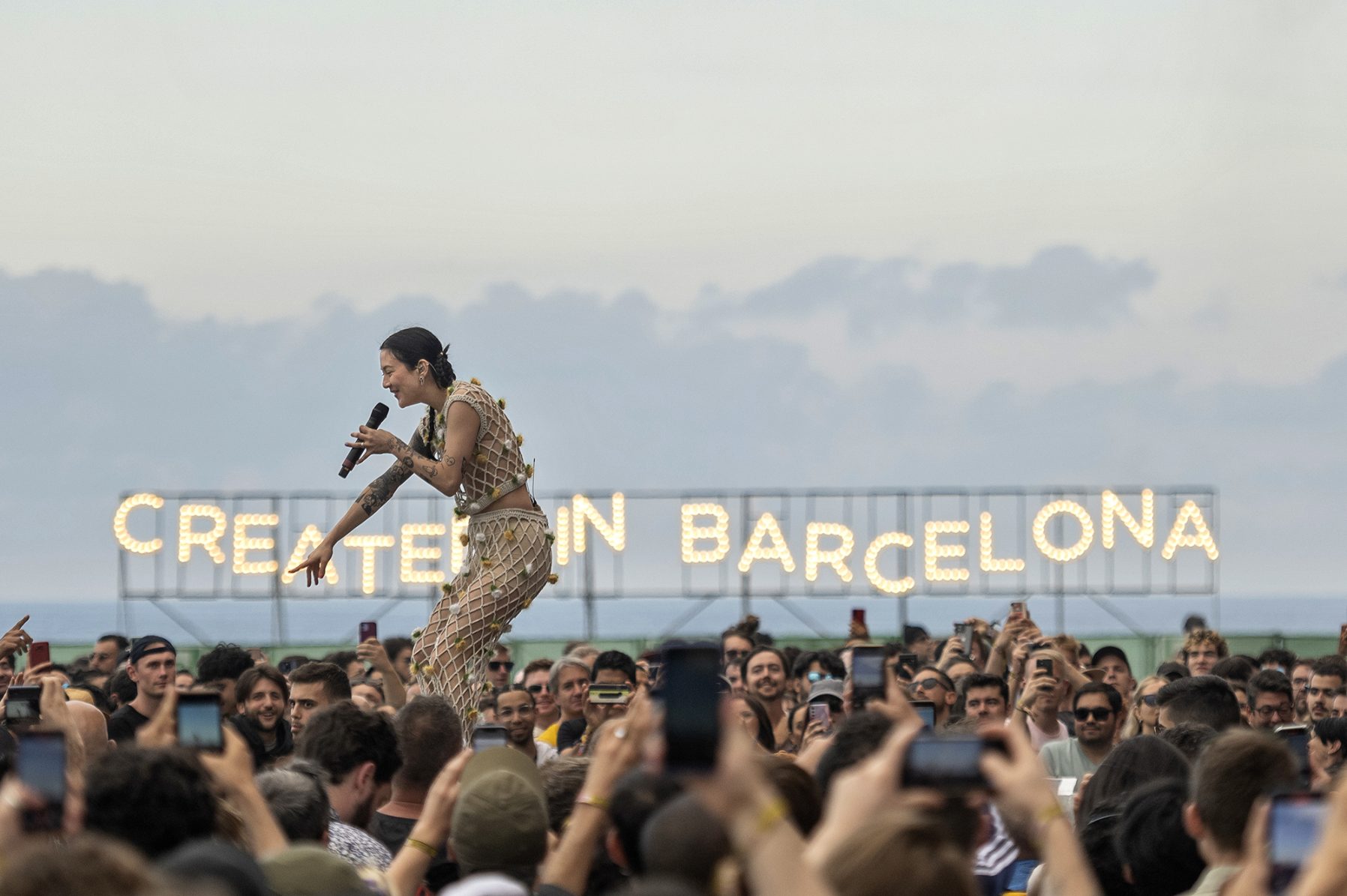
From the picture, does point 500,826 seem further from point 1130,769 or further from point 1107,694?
point 1107,694

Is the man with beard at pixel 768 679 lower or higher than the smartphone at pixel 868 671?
lower

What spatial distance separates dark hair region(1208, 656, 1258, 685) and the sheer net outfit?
14.6 feet

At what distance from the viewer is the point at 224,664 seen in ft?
27.7

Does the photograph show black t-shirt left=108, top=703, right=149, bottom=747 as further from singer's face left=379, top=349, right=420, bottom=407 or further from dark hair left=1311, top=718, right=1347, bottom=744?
dark hair left=1311, top=718, right=1347, bottom=744

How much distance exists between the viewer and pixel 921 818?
2.53 meters

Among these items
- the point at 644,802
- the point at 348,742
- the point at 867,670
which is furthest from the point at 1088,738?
the point at 644,802

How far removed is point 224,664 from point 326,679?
1317 mm

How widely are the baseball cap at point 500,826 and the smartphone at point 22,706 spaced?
2344 mm

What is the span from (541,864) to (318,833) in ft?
1.88

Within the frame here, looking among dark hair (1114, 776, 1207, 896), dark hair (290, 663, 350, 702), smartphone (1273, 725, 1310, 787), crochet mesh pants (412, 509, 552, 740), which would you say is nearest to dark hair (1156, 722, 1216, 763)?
smartphone (1273, 725, 1310, 787)

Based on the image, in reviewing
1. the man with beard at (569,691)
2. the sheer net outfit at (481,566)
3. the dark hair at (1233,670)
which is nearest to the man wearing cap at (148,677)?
the sheer net outfit at (481,566)

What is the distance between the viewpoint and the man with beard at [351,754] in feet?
17.2

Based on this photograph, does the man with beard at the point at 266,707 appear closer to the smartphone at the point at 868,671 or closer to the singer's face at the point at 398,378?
the singer's face at the point at 398,378

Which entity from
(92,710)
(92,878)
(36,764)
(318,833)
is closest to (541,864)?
(318,833)
